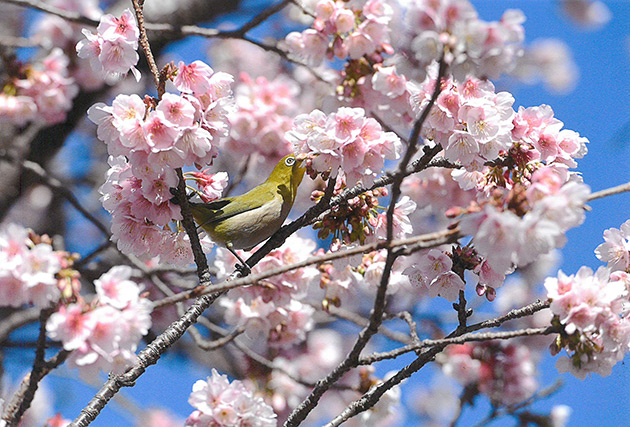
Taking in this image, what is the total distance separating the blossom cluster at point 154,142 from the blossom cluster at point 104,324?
0.43 meters

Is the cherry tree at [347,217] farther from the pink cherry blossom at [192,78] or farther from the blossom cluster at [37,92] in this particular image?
the blossom cluster at [37,92]

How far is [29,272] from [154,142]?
493mm

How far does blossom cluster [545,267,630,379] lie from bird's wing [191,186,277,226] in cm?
120

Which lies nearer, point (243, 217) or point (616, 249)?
point (616, 249)

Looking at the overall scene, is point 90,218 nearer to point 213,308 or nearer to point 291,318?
point 291,318

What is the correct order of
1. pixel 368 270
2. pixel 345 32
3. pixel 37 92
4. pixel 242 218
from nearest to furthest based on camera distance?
pixel 242 218, pixel 368 270, pixel 345 32, pixel 37 92

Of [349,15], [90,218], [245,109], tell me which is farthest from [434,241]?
[245,109]

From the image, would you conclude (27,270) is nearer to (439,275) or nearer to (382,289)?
(382,289)

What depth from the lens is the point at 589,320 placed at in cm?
160

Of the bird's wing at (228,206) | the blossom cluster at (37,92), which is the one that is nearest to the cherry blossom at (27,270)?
the bird's wing at (228,206)

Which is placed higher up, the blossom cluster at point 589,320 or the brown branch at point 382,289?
the blossom cluster at point 589,320

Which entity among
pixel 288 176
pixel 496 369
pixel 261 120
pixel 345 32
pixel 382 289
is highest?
pixel 261 120

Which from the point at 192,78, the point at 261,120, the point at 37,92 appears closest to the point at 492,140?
the point at 192,78

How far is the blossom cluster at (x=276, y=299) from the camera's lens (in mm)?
2658
